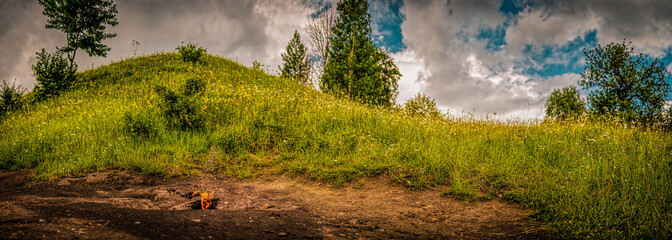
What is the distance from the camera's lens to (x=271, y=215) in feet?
12.8

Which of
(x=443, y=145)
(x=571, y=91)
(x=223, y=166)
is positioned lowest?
(x=223, y=166)

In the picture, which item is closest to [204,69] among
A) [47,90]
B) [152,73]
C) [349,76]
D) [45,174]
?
[152,73]

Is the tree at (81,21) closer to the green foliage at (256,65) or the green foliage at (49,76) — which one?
the green foliage at (49,76)

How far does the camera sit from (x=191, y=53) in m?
18.0

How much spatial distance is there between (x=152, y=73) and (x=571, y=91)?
4901 cm

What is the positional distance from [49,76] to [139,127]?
11.3 m

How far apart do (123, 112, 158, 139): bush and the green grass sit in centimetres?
12

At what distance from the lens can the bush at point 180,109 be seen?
8.41m

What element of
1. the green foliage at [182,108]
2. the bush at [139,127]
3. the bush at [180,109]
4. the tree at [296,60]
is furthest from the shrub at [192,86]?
the tree at [296,60]

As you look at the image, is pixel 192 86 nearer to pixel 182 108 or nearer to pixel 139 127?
pixel 182 108

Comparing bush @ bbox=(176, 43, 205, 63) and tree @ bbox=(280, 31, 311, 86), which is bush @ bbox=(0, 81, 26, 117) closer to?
bush @ bbox=(176, 43, 205, 63)

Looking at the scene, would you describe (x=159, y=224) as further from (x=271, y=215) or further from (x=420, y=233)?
(x=420, y=233)

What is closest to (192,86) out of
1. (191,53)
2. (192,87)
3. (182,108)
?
(192,87)

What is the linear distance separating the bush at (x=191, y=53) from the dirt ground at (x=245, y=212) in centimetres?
1258
